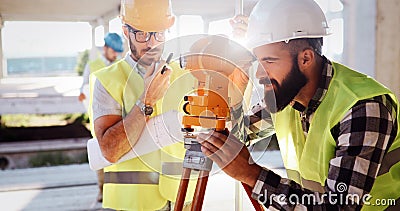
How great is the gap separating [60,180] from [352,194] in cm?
558

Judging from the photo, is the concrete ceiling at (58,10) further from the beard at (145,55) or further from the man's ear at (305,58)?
the man's ear at (305,58)

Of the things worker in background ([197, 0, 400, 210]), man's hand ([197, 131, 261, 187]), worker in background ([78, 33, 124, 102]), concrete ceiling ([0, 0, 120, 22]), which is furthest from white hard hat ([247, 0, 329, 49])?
concrete ceiling ([0, 0, 120, 22])

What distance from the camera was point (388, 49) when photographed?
430 centimetres

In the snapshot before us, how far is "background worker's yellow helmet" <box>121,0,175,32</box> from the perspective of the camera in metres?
1.72

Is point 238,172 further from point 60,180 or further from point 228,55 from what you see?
point 60,180

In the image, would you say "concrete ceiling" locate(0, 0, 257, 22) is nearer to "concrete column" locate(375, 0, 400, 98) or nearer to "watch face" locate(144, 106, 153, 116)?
"concrete column" locate(375, 0, 400, 98)

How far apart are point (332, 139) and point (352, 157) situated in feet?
0.38

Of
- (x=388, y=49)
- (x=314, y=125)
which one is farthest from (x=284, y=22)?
(x=388, y=49)

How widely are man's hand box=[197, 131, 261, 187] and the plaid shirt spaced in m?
0.03

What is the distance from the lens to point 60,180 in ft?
21.2

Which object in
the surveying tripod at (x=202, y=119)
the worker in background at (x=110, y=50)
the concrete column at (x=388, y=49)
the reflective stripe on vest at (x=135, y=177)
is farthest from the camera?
the worker in background at (x=110, y=50)

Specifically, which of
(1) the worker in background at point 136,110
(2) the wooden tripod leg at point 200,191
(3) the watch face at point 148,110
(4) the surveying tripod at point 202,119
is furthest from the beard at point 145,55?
(2) the wooden tripod leg at point 200,191

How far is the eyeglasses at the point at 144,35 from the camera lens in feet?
5.69

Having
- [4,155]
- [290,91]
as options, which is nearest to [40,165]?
[4,155]
